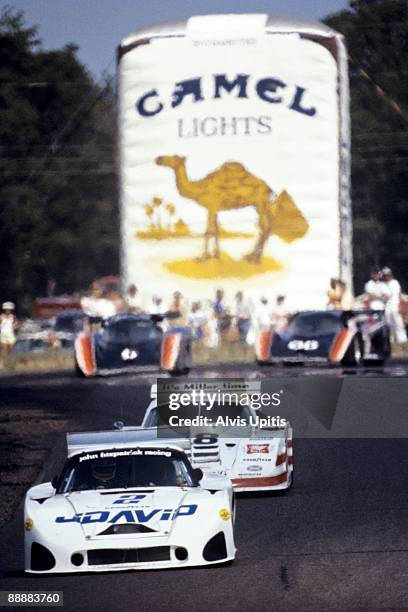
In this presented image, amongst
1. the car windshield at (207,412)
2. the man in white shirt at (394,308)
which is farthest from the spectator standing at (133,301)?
the car windshield at (207,412)

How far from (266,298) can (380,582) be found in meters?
20.4

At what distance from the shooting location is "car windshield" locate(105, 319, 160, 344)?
99.9 feet

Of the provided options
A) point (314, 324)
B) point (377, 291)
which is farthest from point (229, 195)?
point (377, 291)

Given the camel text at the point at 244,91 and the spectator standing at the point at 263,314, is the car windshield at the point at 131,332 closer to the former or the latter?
the spectator standing at the point at 263,314

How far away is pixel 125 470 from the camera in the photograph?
13031 mm

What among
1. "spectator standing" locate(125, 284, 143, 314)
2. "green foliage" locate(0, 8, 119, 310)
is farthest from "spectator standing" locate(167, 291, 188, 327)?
"green foliage" locate(0, 8, 119, 310)

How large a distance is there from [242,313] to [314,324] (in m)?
2.69

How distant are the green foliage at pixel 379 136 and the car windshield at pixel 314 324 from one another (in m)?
48.6

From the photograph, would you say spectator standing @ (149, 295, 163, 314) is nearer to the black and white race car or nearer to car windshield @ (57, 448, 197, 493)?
the black and white race car

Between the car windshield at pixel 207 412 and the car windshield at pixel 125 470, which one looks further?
the car windshield at pixel 207 412

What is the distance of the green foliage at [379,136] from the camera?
8144cm

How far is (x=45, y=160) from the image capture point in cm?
8144

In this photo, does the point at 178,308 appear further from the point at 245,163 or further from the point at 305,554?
the point at 305,554

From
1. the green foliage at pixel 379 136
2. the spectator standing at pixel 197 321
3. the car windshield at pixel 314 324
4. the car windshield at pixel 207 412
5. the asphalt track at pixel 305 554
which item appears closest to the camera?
the asphalt track at pixel 305 554
